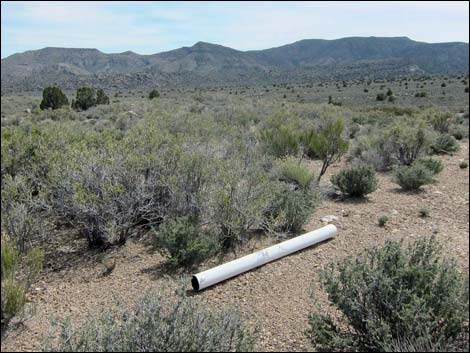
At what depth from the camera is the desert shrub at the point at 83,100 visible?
27016 millimetres

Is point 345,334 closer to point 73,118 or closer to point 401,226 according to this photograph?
point 401,226

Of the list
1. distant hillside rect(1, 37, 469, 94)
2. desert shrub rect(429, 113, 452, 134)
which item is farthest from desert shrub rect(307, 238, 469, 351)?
desert shrub rect(429, 113, 452, 134)

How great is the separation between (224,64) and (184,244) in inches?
3225

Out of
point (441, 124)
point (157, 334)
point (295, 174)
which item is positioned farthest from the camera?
point (441, 124)

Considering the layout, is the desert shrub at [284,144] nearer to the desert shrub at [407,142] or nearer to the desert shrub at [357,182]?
the desert shrub at [357,182]

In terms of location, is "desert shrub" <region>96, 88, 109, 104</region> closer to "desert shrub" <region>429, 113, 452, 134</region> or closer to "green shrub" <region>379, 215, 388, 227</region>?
"desert shrub" <region>429, 113, 452, 134</region>

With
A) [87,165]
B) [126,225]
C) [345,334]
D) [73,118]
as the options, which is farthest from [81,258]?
[73,118]

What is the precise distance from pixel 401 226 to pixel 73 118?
19552 millimetres

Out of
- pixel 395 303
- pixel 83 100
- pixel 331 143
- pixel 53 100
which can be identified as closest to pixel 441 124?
pixel 331 143

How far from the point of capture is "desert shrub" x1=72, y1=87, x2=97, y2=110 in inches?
1064

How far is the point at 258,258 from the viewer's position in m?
5.85

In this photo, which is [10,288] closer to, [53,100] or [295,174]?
[295,174]

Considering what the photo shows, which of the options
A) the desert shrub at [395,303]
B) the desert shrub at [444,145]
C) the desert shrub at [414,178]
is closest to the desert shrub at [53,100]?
the desert shrub at [444,145]

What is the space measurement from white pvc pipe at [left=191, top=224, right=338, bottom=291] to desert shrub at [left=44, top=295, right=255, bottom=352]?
1.57 meters
